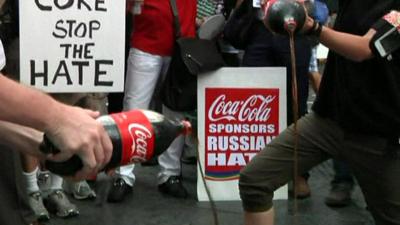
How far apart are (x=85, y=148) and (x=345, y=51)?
1529mm

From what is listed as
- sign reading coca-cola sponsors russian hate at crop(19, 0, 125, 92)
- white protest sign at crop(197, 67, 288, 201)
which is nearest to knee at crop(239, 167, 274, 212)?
sign reading coca-cola sponsors russian hate at crop(19, 0, 125, 92)

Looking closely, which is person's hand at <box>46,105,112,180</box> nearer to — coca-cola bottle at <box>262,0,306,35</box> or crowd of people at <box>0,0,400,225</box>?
crowd of people at <box>0,0,400,225</box>

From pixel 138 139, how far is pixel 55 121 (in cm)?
18

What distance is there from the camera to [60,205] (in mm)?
4152

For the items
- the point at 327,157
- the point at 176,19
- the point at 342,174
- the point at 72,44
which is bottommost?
the point at 342,174

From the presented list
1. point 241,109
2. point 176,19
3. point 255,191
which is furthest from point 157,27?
point 255,191

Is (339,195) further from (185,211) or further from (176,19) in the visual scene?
(176,19)

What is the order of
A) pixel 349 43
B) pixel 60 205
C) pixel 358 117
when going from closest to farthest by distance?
pixel 349 43
pixel 358 117
pixel 60 205

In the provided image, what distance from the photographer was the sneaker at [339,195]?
4.45 metres

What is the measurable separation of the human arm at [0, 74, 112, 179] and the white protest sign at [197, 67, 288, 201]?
3.01 meters

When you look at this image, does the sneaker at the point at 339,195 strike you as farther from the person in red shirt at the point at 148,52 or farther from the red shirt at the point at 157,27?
the red shirt at the point at 157,27

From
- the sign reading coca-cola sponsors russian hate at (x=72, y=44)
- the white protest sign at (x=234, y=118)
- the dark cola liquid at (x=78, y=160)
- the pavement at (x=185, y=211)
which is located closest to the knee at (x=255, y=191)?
the pavement at (x=185, y=211)

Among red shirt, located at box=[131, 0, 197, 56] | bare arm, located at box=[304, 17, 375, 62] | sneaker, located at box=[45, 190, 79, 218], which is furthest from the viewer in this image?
red shirt, located at box=[131, 0, 197, 56]

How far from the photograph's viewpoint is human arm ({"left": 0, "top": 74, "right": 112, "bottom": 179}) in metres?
1.35
